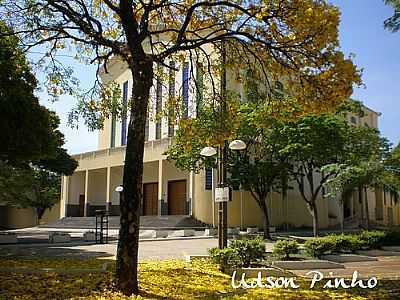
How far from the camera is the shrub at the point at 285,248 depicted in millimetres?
12805

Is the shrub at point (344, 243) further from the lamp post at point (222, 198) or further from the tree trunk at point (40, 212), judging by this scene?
the tree trunk at point (40, 212)

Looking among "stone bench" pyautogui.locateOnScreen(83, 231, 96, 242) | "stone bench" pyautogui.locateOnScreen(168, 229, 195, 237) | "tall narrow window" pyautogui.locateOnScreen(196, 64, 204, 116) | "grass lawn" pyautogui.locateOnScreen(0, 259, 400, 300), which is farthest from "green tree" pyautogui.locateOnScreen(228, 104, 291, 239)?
"grass lawn" pyautogui.locateOnScreen(0, 259, 400, 300)

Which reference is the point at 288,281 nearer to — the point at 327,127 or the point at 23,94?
the point at 23,94

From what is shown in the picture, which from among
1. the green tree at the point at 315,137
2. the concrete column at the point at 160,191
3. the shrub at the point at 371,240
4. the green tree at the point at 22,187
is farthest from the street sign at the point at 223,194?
the concrete column at the point at 160,191

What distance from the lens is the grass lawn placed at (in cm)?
748

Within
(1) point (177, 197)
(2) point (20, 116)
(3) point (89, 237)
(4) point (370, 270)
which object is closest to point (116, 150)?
(1) point (177, 197)

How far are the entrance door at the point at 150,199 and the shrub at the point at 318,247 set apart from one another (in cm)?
2596

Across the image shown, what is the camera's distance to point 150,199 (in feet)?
131

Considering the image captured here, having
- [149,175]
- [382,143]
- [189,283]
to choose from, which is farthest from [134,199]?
[149,175]

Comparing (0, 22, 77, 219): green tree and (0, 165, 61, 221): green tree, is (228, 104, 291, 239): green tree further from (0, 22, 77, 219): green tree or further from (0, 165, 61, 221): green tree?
(0, 22, 77, 219): green tree

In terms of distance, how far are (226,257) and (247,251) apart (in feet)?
1.87

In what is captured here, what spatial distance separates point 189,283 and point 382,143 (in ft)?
72.4

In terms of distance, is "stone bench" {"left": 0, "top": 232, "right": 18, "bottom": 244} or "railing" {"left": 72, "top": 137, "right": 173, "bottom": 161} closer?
"stone bench" {"left": 0, "top": 232, "right": 18, "bottom": 244}

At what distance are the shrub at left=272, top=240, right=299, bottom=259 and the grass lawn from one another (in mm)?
3268
